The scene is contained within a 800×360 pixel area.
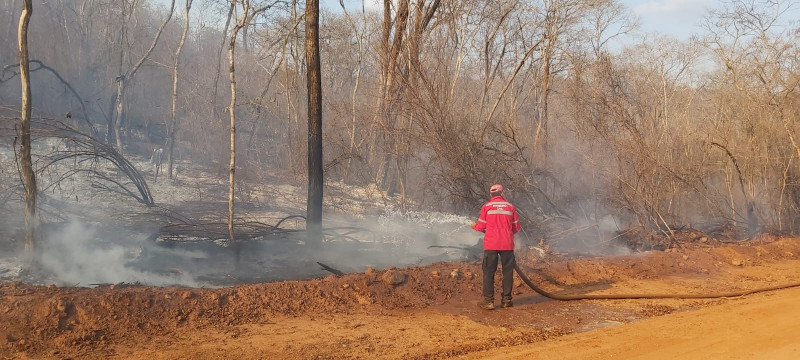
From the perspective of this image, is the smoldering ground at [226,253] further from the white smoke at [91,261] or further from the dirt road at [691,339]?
the dirt road at [691,339]

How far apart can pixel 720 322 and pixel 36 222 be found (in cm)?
1083

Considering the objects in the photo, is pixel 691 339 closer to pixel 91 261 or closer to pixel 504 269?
pixel 504 269

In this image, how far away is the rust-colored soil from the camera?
245 inches

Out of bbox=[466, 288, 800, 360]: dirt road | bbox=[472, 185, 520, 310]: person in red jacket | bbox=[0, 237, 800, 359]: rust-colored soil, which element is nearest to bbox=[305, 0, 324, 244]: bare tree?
bbox=[0, 237, 800, 359]: rust-colored soil

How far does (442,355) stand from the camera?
611 centimetres

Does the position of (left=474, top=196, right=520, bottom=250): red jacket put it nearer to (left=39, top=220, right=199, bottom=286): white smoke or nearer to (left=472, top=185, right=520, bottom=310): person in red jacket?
(left=472, top=185, right=520, bottom=310): person in red jacket

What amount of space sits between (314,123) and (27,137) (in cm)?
539

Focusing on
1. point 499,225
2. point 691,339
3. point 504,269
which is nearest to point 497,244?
point 499,225

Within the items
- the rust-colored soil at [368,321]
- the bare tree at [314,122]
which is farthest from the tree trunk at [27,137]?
the bare tree at [314,122]

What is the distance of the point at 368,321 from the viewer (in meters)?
7.56

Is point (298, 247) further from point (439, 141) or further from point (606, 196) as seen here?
point (606, 196)

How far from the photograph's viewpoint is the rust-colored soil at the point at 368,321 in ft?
20.4

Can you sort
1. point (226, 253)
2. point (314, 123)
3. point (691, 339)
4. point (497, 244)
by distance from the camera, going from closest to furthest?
point (691, 339), point (497, 244), point (226, 253), point (314, 123)

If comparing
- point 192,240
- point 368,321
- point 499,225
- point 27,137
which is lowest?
point 368,321
